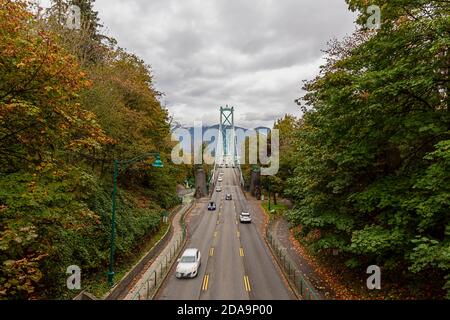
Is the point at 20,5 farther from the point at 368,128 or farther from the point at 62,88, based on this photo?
the point at 368,128

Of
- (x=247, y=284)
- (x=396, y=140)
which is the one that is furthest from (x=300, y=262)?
(x=396, y=140)

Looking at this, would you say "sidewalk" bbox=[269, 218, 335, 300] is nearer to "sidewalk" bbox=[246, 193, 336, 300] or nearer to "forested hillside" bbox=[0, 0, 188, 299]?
"sidewalk" bbox=[246, 193, 336, 300]

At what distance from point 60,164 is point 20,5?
208 inches

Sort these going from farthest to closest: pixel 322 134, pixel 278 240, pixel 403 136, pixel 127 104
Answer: pixel 127 104 < pixel 278 240 < pixel 322 134 < pixel 403 136

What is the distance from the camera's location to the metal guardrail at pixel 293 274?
1654cm

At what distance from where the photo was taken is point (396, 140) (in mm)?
12984

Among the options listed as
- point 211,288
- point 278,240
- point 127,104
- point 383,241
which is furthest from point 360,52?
point 127,104

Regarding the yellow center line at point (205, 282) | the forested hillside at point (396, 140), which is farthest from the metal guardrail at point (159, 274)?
the forested hillside at point (396, 140)

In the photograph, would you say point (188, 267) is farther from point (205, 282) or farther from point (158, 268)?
point (158, 268)

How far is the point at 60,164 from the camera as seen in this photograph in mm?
11984

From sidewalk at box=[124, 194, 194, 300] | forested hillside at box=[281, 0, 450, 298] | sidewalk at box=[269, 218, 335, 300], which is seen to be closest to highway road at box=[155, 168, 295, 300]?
sidewalk at box=[124, 194, 194, 300]

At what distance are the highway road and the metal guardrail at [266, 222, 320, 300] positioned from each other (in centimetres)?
55

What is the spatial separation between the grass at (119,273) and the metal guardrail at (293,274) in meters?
9.93

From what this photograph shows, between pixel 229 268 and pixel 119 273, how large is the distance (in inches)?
291
